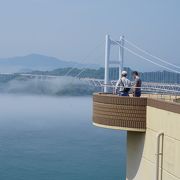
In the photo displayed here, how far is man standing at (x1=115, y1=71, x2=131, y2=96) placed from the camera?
877 centimetres

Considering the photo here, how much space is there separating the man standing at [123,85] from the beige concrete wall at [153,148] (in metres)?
0.73

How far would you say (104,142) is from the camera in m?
32.7

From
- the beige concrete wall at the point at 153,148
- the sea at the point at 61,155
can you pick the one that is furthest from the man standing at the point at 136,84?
the sea at the point at 61,155

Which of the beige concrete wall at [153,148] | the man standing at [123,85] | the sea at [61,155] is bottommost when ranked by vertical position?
the sea at [61,155]

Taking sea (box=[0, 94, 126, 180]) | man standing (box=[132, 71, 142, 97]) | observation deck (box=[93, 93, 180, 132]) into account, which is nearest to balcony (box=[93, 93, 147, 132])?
observation deck (box=[93, 93, 180, 132])

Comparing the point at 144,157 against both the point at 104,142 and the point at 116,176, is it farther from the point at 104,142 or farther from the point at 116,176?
the point at 104,142

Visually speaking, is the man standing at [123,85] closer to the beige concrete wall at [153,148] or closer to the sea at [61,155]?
the beige concrete wall at [153,148]

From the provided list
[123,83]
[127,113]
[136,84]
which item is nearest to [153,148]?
[127,113]

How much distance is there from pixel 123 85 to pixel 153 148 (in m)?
1.33

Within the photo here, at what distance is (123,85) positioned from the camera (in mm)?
8828

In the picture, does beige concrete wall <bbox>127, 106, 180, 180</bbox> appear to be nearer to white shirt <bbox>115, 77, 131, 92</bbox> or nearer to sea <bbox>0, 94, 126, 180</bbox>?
white shirt <bbox>115, 77, 131, 92</bbox>

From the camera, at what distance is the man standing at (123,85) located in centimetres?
877

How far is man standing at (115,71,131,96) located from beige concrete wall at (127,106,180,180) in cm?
73

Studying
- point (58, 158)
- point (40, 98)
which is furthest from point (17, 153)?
point (40, 98)
